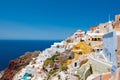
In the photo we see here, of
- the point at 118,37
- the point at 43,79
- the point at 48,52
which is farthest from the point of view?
the point at 48,52

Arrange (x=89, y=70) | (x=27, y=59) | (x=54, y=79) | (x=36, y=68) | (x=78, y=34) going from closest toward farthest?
(x=89, y=70) < (x=54, y=79) < (x=36, y=68) < (x=78, y=34) < (x=27, y=59)

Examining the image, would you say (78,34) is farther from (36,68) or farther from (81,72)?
(81,72)

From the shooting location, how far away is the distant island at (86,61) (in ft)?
64.0

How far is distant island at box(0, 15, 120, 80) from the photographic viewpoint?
768 inches

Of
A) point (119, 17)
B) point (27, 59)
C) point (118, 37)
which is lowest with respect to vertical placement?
point (27, 59)

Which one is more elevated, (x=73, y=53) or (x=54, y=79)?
(x=73, y=53)

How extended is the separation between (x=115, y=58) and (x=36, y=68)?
83.4 feet

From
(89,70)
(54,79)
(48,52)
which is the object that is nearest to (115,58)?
(89,70)

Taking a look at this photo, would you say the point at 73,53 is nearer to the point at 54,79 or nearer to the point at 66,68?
the point at 66,68

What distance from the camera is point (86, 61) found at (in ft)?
92.2

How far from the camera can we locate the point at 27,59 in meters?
66.3

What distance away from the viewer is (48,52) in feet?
166

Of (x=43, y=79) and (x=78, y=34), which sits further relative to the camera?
(x=78, y=34)

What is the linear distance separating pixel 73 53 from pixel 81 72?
40.9 ft
